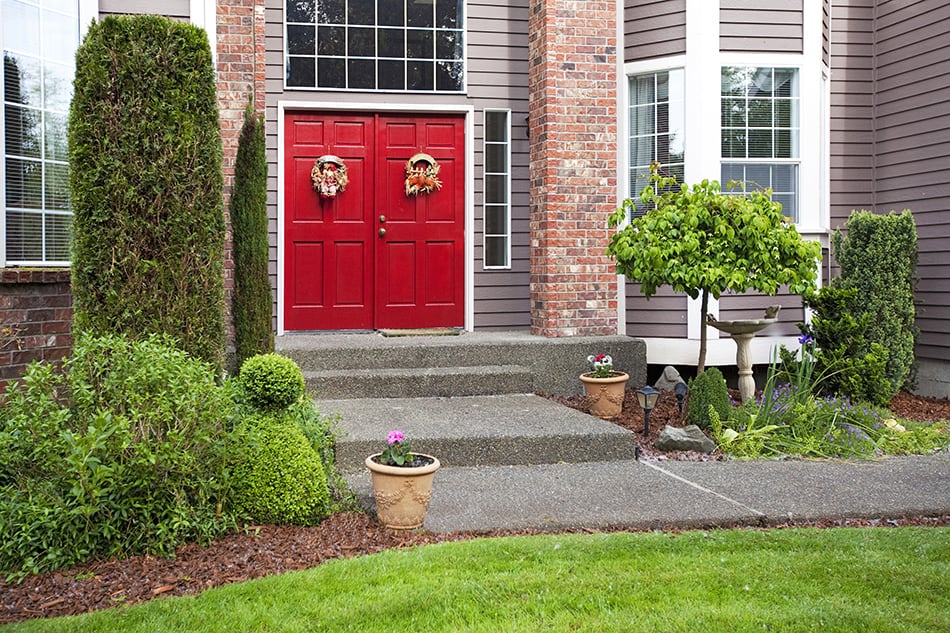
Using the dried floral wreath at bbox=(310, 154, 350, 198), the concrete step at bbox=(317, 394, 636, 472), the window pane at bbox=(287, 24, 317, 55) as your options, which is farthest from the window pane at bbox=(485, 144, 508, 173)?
the concrete step at bbox=(317, 394, 636, 472)

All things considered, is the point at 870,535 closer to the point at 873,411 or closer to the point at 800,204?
the point at 873,411

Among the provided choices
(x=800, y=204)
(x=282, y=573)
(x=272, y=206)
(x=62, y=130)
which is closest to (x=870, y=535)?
(x=282, y=573)

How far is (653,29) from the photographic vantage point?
27.2 ft

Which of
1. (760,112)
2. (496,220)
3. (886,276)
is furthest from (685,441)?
(760,112)

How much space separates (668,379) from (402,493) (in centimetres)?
444

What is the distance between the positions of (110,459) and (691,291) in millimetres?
4349

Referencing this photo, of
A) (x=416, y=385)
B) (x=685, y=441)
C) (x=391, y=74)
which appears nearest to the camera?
(x=685, y=441)

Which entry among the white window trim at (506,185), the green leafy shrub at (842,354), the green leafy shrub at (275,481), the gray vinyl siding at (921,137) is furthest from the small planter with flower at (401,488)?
the gray vinyl siding at (921,137)

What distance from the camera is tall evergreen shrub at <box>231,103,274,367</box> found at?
649 cm

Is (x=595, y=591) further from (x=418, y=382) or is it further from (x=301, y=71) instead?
(x=301, y=71)

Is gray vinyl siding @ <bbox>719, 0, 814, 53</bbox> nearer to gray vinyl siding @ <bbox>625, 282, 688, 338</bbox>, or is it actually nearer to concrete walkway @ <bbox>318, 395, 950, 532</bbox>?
gray vinyl siding @ <bbox>625, 282, 688, 338</bbox>

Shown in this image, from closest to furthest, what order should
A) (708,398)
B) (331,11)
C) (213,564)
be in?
(213,564) → (708,398) → (331,11)

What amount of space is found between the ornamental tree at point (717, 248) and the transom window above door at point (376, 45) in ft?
9.82

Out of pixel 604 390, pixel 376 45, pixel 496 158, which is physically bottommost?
pixel 604 390
